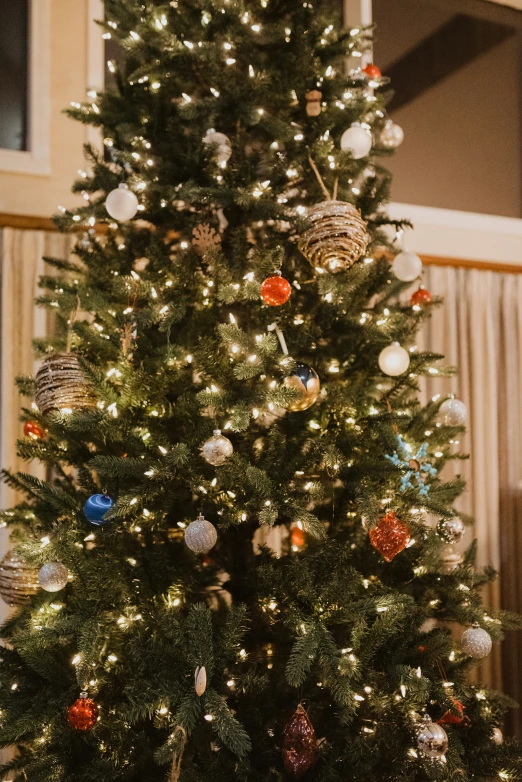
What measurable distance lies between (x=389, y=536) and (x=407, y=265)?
75 cm

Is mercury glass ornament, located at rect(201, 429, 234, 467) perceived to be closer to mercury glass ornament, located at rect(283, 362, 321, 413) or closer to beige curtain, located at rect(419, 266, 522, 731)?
mercury glass ornament, located at rect(283, 362, 321, 413)

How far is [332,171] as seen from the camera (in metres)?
1.51

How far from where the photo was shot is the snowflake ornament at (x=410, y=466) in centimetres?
126

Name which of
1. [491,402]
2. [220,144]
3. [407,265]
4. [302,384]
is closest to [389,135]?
[407,265]

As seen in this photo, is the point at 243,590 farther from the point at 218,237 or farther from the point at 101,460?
the point at 218,237

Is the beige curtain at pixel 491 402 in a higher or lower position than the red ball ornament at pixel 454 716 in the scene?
higher

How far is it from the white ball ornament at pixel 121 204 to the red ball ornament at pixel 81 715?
40.3 inches

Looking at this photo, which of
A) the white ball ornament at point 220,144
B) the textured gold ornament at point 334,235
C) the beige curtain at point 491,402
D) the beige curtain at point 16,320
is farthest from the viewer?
the beige curtain at point 491,402

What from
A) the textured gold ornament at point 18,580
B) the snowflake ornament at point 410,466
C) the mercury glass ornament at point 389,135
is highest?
the mercury glass ornament at point 389,135

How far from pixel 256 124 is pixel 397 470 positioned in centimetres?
88

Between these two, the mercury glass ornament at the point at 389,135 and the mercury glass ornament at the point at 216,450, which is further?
the mercury glass ornament at the point at 389,135

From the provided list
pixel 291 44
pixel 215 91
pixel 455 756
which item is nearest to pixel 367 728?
pixel 455 756

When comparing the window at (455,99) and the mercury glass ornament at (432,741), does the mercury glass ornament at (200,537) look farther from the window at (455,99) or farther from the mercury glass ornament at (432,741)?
the window at (455,99)

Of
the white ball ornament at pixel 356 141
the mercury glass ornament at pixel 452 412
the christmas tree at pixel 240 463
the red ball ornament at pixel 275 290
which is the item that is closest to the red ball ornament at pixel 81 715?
the christmas tree at pixel 240 463
